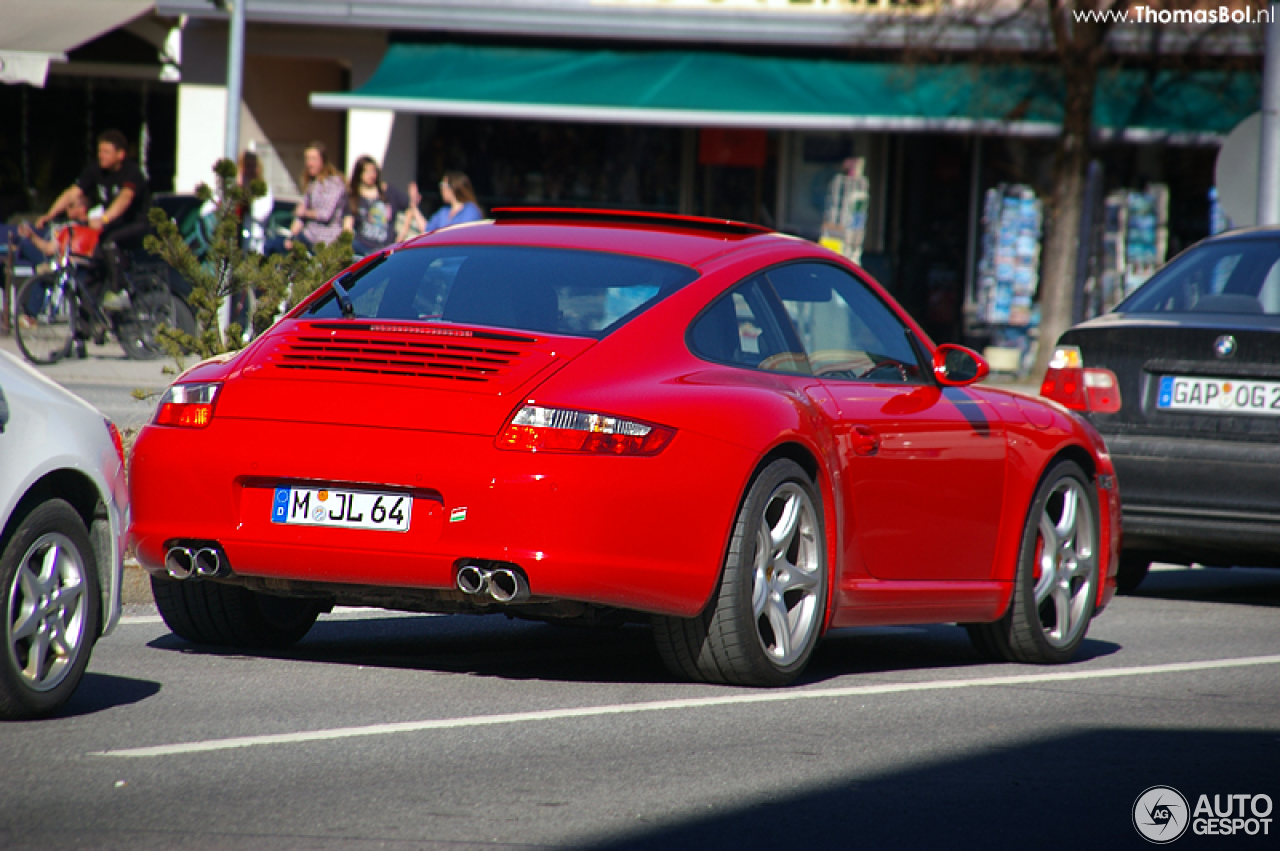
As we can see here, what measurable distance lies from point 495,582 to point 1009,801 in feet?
5.34

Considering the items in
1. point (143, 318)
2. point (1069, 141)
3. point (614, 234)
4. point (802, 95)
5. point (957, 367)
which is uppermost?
point (802, 95)

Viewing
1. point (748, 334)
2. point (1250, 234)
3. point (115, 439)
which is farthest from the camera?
point (1250, 234)

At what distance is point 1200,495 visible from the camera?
936cm

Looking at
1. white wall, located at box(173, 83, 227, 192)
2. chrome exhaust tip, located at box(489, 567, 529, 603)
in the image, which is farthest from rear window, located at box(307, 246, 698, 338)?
white wall, located at box(173, 83, 227, 192)

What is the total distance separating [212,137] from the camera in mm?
25406

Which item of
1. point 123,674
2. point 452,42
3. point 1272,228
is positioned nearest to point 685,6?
point 452,42

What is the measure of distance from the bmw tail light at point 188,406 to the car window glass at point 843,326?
2.00 m

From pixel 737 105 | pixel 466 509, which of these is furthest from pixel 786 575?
pixel 737 105

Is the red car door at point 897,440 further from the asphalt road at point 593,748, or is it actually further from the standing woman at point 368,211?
the standing woman at point 368,211

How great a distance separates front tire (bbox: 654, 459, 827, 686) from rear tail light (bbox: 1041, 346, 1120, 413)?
3.53m

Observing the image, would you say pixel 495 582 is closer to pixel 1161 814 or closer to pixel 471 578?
pixel 471 578

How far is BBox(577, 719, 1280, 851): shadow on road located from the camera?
4523 mm

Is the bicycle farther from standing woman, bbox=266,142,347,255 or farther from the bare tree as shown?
the bare tree

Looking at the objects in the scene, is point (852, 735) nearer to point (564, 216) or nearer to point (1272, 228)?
point (564, 216)
